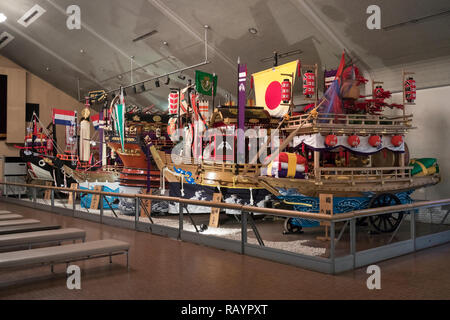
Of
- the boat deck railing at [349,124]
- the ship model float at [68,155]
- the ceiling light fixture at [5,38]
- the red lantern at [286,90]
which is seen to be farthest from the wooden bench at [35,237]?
the ceiling light fixture at [5,38]

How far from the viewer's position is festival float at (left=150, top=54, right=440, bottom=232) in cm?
641

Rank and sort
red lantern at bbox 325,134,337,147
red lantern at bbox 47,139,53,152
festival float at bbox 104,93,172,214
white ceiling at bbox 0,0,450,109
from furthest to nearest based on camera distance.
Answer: red lantern at bbox 47,139,53,152 < festival float at bbox 104,93,172,214 < white ceiling at bbox 0,0,450,109 < red lantern at bbox 325,134,337,147

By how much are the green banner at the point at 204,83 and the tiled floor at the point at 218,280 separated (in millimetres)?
4244

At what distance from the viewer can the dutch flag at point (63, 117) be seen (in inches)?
552

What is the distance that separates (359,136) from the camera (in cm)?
663

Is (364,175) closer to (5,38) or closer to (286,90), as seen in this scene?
(286,90)

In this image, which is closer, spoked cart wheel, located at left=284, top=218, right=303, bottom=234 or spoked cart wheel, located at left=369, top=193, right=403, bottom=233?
spoked cart wheel, located at left=369, top=193, right=403, bottom=233

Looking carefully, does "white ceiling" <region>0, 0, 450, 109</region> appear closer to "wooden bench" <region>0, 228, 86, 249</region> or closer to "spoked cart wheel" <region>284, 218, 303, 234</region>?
"spoked cart wheel" <region>284, 218, 303, 234</region>

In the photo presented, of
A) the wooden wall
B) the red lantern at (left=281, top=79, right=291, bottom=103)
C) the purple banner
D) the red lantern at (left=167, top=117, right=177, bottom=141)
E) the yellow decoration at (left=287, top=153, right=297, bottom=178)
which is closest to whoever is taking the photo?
the yellow decoration at (left=287, top=153, right=297, bottom=178)

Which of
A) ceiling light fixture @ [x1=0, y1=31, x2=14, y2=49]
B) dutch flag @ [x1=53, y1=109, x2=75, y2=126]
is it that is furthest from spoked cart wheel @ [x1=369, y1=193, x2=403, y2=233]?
ceiling light fixture @ [x1=0, y1=31, x2=14, y2=49]

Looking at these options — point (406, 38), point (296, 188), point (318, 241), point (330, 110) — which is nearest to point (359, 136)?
point (330, 110)

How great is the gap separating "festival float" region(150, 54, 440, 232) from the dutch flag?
20.5 feet

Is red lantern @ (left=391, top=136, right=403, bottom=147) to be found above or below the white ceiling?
below

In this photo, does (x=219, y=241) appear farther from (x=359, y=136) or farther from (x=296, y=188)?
(x=359, y=136)
